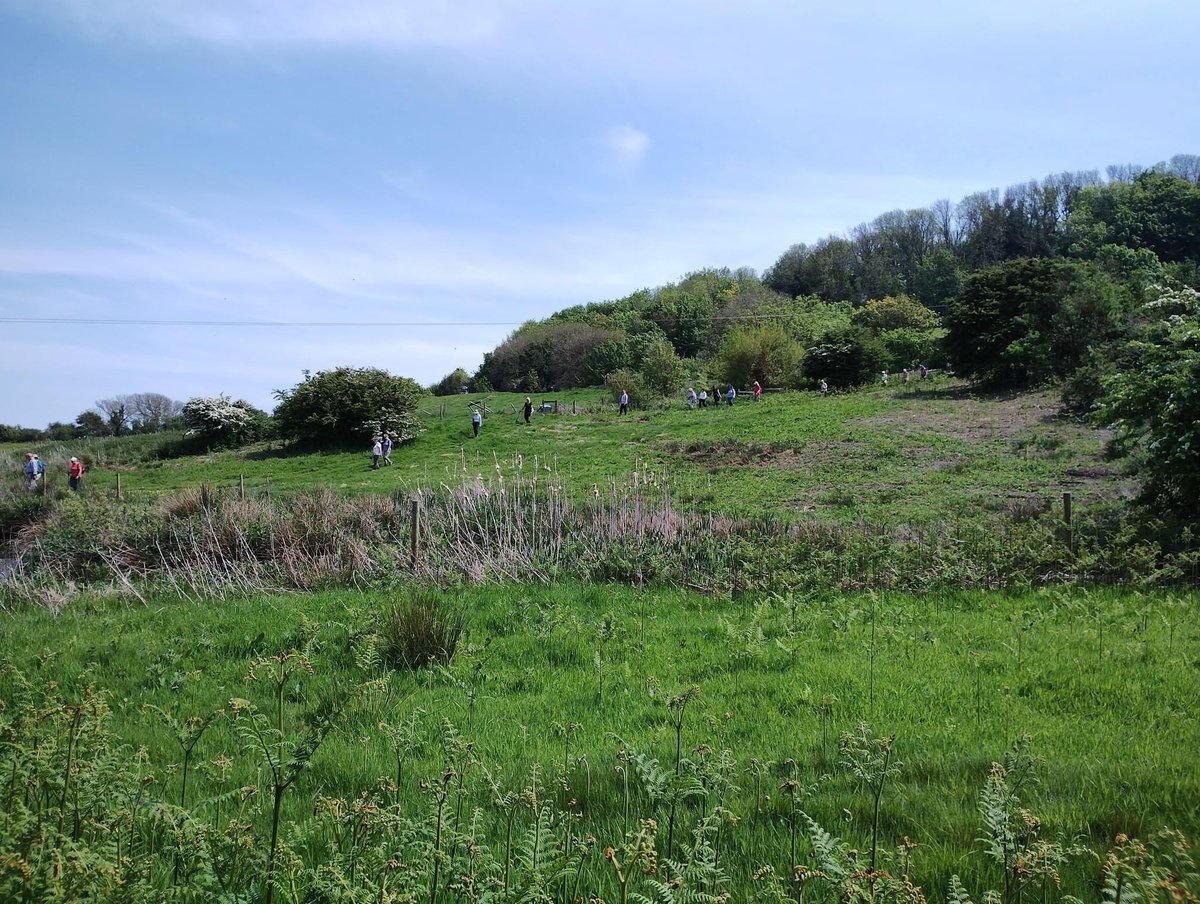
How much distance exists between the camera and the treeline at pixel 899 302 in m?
36.9

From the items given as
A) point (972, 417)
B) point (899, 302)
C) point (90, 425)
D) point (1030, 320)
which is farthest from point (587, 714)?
point (899, 302)

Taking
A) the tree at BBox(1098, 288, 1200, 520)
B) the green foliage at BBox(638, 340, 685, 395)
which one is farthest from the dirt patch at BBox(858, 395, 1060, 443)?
the green foliage at BBox(638, 340, 685, 395)

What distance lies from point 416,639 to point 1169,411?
1108 centimetres

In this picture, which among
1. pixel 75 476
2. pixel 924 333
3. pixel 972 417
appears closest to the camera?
pixel 75 476

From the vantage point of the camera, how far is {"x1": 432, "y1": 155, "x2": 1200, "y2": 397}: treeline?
3694cm

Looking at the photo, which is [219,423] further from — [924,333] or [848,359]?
[924,333]

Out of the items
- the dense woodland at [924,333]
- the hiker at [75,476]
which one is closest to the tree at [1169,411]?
the dense woodland at [924,333]

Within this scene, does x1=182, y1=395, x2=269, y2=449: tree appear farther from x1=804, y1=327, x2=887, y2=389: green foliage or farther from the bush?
the bush

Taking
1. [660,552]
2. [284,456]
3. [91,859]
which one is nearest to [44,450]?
[284,456]

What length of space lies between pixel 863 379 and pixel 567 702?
151 ft

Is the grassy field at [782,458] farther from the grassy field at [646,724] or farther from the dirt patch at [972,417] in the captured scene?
the grassy field at [646,724]

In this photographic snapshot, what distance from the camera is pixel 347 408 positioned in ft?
129

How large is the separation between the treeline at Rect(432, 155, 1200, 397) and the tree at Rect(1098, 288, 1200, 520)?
7181 millimetres

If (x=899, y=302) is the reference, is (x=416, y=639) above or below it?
below
